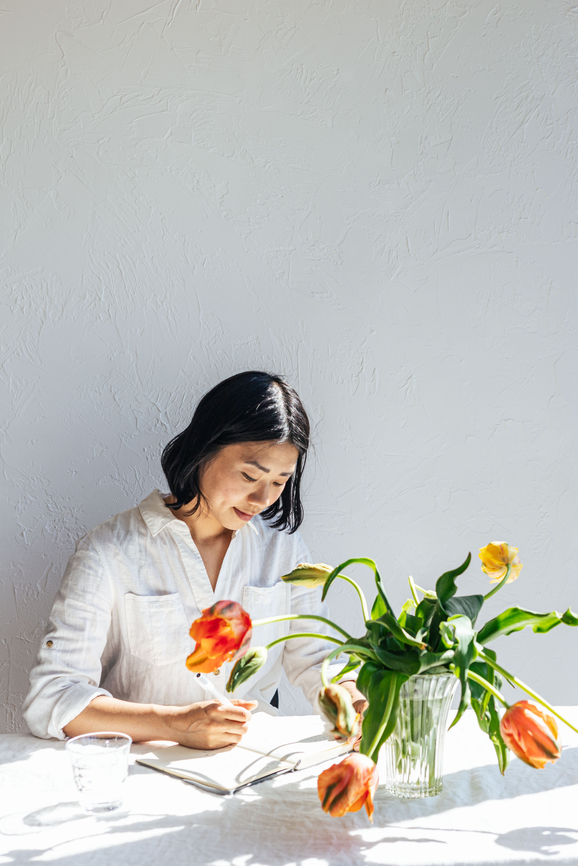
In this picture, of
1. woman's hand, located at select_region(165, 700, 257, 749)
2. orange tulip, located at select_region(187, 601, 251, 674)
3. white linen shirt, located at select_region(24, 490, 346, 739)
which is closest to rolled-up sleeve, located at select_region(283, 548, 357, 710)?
white linen shirt, located at select_region(24, 490, 346, 739)

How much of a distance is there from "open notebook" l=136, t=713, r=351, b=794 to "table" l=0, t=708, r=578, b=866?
19 millimetres

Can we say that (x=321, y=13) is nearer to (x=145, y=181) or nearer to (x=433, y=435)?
(x=145, y=181)

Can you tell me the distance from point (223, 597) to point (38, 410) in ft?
1.90

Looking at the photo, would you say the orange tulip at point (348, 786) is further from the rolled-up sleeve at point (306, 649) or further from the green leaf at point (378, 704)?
the rolled-up sleeve at point (306, 649)

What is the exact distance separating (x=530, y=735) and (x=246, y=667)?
27 centimetres

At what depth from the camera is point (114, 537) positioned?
4.50 feet

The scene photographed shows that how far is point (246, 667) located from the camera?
2.34ft

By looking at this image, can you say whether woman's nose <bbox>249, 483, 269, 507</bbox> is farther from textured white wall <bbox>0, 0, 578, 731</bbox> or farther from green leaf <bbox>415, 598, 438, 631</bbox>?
green leaf <bbox>415, 598, 438, 631</bbox>

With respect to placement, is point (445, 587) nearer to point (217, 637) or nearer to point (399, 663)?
point (399, 663)

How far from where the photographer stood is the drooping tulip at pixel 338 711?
673 millimetres

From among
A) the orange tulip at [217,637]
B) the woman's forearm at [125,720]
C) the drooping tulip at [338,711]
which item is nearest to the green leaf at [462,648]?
the drooping tulip at [338,711]

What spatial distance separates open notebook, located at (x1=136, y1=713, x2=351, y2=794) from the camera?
91cm

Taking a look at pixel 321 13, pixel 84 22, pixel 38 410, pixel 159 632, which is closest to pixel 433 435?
pixel 159 632

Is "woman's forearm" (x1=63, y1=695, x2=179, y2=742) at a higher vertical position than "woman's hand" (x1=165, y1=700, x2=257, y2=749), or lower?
lower
